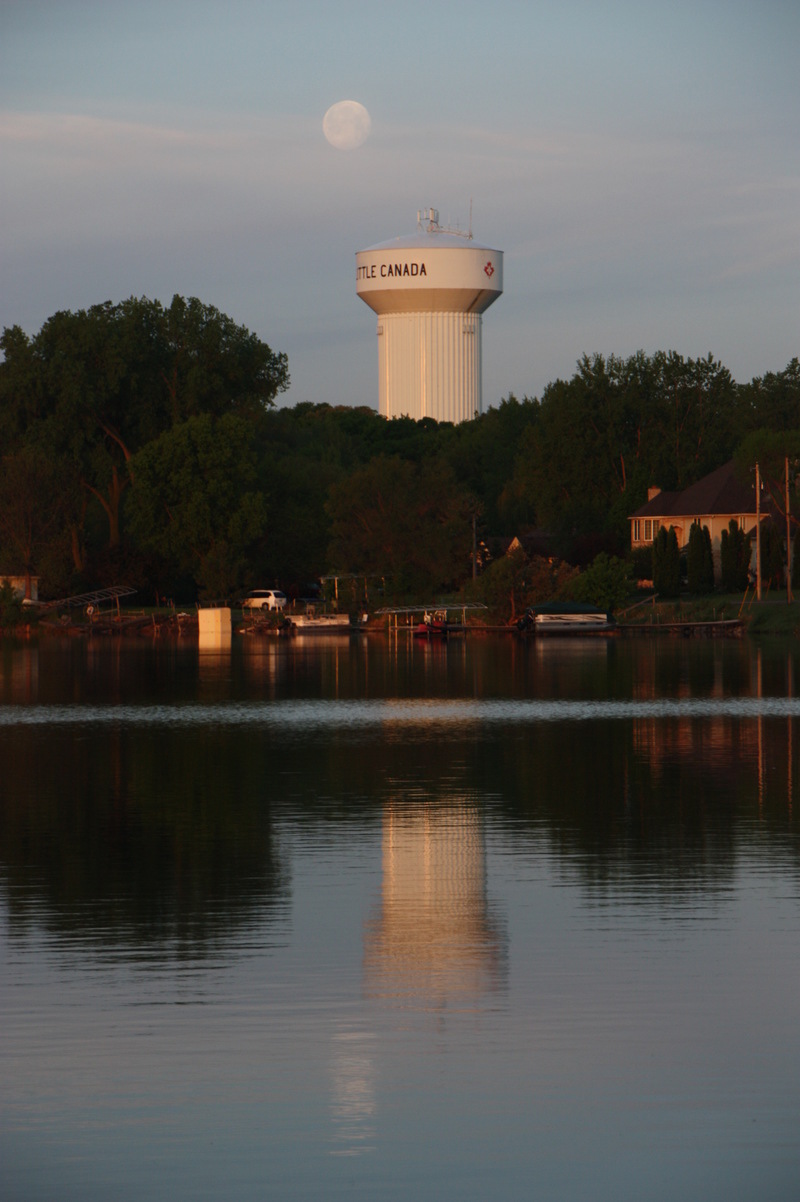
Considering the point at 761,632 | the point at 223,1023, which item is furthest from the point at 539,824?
the point at 761,632

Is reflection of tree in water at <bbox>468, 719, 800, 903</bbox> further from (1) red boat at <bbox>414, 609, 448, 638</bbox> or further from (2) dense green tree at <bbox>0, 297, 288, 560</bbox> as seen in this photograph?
(2) dense green tree at <bbox>0, 297, 288, 560</bbox>

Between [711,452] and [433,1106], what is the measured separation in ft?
389

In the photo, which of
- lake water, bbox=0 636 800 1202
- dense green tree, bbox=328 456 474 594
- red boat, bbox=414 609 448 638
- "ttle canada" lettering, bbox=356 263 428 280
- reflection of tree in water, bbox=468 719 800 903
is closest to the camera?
lake water, bbox=0 636 800 1202

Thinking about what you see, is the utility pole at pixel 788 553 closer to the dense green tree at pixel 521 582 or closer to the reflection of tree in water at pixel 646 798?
the dense green tree at pixel 521 582

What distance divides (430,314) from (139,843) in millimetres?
151510

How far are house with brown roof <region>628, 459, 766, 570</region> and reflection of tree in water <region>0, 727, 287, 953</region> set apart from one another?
82.0 metres

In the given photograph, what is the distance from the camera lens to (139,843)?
64.0ft

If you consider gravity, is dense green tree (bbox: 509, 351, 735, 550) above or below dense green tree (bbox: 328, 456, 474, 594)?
above

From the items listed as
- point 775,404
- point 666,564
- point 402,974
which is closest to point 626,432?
point 775,404

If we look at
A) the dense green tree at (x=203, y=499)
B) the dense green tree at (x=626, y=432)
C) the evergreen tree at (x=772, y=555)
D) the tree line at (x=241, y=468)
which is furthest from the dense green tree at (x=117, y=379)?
the evergreen tree at (x=772, y=555)

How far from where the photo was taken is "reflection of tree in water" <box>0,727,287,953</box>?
15.3m

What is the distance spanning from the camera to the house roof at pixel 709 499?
11050 centimetres

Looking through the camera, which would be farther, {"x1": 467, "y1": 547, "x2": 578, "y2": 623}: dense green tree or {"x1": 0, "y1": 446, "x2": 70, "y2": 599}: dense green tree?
{"x1": 0, "y1": 446, "x2": 70, "y2": 599}: dense green tree

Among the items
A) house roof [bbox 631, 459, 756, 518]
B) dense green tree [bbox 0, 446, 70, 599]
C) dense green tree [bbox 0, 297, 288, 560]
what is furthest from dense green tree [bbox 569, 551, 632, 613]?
dense green tree [bbox 0, 446, 70, 599]
